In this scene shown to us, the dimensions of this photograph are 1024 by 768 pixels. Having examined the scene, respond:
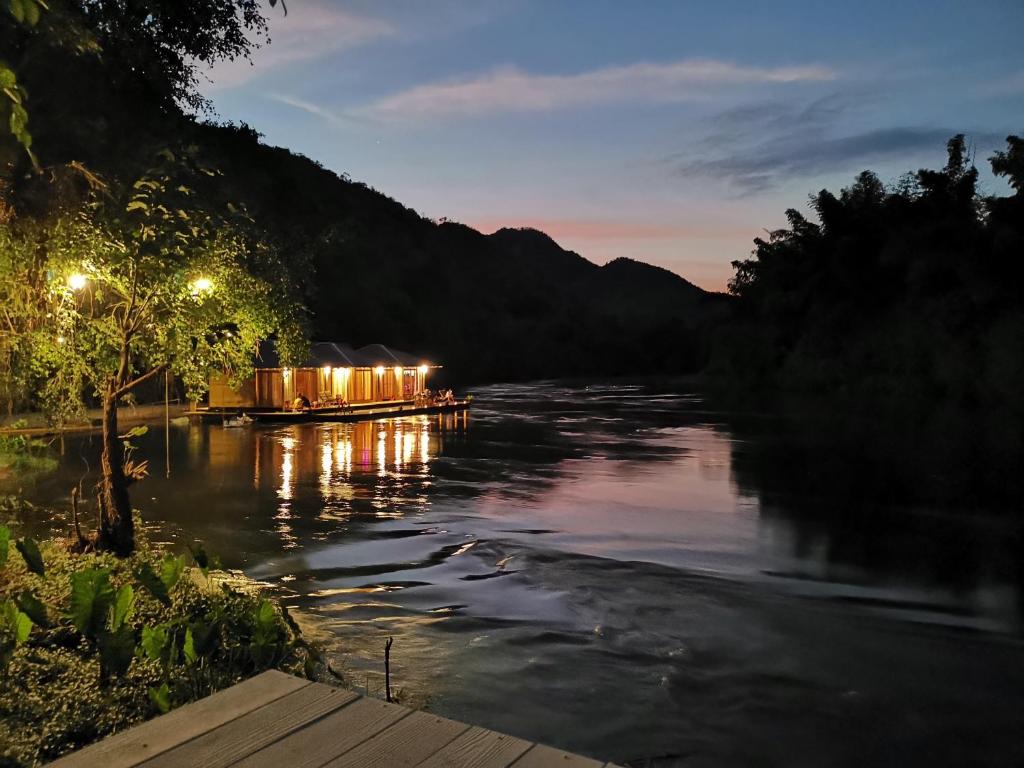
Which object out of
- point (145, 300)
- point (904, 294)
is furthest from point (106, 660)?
point (904, 294)

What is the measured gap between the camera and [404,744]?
249cm

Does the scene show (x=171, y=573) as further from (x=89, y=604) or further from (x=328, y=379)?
(x=328, y=379)

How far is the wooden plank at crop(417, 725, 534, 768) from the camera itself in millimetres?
2375

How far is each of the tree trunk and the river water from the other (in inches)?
51.8

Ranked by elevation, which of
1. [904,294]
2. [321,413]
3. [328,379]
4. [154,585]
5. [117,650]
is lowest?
[321,413]

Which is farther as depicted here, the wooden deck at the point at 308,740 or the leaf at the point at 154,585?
the leaf at the point at 154,585

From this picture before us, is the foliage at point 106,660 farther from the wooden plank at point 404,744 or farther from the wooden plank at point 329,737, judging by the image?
the wooden plank at point 404,744

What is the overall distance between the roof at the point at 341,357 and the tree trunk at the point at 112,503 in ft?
77.8

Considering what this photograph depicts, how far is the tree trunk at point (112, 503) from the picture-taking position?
855 centimetres

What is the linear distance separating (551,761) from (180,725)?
4.07 ft

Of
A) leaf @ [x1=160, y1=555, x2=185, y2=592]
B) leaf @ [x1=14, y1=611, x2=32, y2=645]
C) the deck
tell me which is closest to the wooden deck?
leaf @ [x1=14, y1=611, x2=32, y2=645]

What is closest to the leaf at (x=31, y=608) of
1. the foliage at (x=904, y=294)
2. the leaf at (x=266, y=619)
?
the leaf at (x=266, y=619)

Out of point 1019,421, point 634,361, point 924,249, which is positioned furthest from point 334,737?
point 634,361

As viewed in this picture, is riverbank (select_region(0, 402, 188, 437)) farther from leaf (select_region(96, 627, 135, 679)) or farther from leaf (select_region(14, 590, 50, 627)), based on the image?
leaf (select_region(96, 627, 135, 679))
